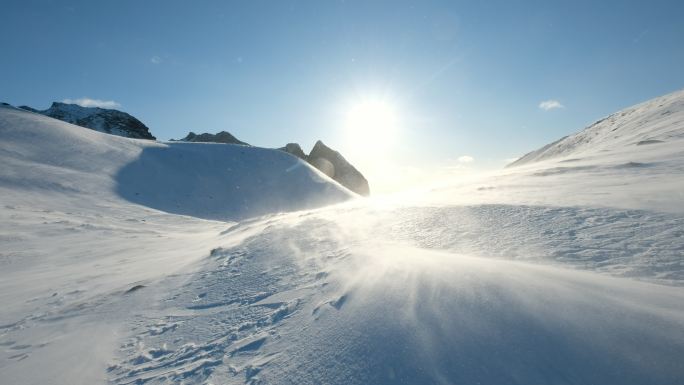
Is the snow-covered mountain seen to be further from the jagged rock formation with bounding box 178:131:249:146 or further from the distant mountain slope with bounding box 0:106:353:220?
the distant mountain slope with bounding box 0:106:353:220

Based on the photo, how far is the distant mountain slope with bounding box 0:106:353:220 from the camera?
15.8 m

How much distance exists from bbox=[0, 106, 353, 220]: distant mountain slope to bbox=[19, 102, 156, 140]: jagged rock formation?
133 ft

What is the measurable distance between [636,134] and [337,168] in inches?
1418

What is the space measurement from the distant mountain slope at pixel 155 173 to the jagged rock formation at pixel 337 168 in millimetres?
14872

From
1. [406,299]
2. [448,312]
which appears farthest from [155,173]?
[448,312]

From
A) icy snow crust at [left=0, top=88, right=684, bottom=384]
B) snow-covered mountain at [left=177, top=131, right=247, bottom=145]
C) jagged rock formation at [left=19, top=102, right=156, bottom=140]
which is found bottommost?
icy snow crust at [left=0, top=88, right=684, bottom=384]

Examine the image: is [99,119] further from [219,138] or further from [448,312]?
[448,312]

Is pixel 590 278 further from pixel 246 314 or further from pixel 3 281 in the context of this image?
pixel 3 281

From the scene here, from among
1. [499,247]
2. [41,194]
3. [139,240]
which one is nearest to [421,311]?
[499,247]

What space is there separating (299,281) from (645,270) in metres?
3.17

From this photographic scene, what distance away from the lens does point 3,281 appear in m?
6.22

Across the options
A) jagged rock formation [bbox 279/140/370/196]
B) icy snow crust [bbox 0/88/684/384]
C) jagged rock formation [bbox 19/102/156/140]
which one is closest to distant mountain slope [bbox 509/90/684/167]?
icy snow crust [bbox 0/88/684/384]

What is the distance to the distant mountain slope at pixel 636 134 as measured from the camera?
8.31 meters

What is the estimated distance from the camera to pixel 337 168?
45.4m
